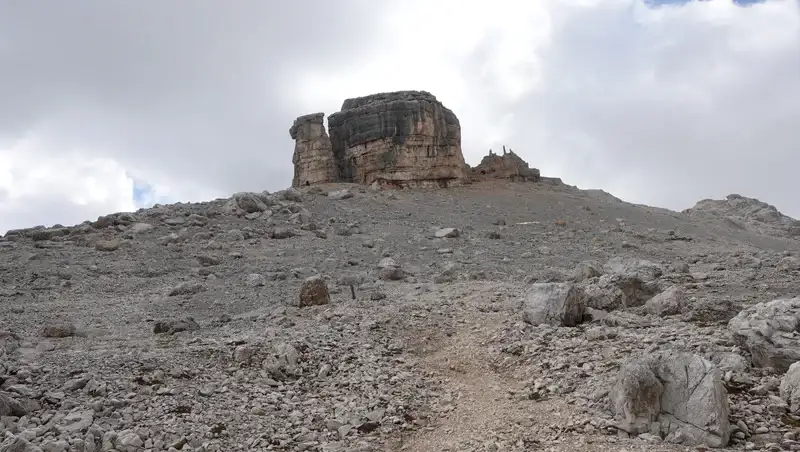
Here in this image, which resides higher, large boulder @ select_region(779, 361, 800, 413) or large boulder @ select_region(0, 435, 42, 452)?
large boulder @ select_region(779, 361, 800, 413)

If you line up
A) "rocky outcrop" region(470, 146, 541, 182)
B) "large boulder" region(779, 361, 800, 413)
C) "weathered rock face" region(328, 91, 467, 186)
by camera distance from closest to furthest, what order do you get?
"large boulder" region(779, 361, 800, 413), "weathered rock face" region(328, 91, 467, 186), "rocky outcrop" region(470, 146, 541, 182)

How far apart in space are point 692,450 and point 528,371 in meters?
2.67

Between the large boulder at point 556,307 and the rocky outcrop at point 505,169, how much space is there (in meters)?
32.9

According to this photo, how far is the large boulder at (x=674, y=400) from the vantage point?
5.82 meters

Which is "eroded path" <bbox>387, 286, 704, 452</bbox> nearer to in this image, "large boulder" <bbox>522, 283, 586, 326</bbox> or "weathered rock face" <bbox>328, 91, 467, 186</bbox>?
"large boulder" <bbox>522, 283, 586, 326</bbox>

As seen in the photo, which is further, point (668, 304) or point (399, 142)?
point (399, 142)

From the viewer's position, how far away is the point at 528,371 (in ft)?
26.5

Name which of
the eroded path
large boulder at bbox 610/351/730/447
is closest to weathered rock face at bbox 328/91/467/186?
the eroded path

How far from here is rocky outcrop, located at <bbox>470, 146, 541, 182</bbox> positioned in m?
43.1

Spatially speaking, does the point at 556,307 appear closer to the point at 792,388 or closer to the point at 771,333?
the point at 771,333

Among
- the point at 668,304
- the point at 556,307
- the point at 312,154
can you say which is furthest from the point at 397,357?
the point at 312,154

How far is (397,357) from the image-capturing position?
9.05m

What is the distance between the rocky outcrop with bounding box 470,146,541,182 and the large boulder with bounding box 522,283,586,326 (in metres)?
32.9

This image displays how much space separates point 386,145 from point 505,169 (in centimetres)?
997
